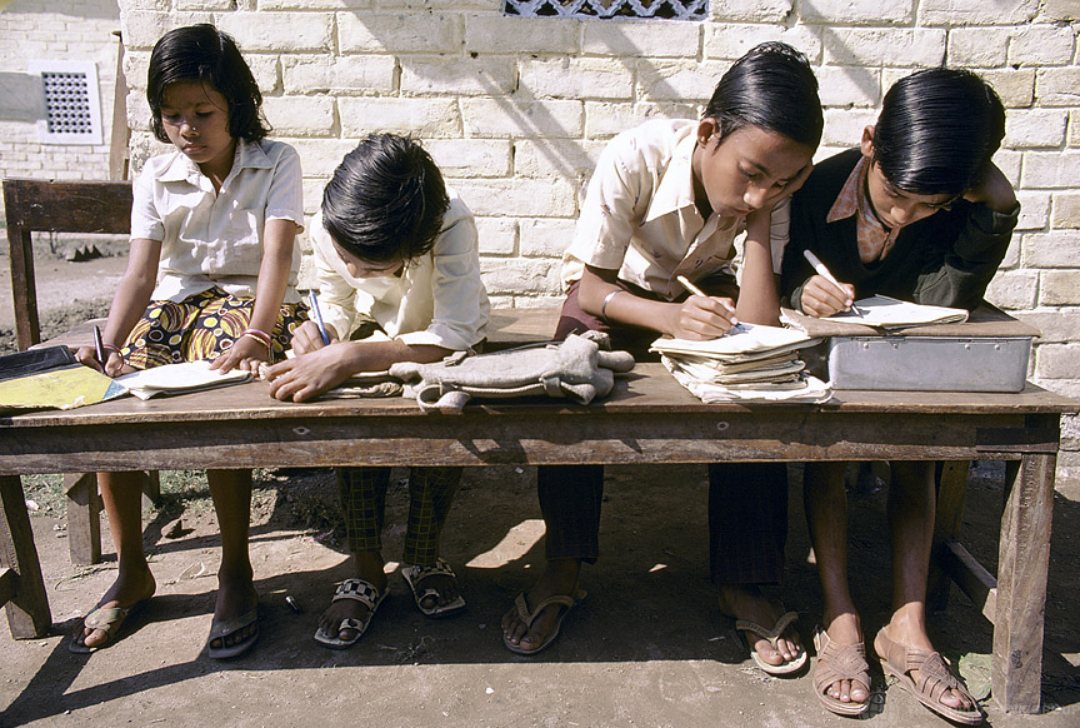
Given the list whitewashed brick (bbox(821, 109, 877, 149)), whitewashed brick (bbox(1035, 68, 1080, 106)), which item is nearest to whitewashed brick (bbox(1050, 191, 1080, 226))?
whitewashed brick (bbox(1035, 68, 1080, 106))

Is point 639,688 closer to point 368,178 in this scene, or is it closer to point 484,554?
point 484,554

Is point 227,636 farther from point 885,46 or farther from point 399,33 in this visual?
point 885,46

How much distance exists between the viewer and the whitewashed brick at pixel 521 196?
355cm

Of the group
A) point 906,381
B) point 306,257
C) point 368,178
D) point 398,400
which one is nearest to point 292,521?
point 306,257

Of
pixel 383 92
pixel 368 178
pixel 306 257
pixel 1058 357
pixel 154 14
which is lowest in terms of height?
pixel 1058 357

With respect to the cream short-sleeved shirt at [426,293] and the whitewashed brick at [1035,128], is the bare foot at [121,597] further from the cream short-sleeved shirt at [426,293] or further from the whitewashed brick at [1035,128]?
the whitewashed brick at [1035,128]

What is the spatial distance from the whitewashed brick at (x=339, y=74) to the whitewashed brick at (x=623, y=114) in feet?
2.97

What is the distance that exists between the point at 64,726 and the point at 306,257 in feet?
7.10

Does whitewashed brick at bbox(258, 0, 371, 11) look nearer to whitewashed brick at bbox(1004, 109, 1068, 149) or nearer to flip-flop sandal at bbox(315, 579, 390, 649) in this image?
flip-flop sandal at bbox(315, 579, 390, 649)

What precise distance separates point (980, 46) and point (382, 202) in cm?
291

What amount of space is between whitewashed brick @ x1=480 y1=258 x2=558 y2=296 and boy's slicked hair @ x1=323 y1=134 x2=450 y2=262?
1.50m

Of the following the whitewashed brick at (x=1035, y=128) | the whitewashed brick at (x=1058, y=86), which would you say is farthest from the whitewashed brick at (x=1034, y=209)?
the whitewashed brick at (x=1058, y=86)

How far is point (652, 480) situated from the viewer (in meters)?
3.70

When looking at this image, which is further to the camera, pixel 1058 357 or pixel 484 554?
pixel 1058 357
